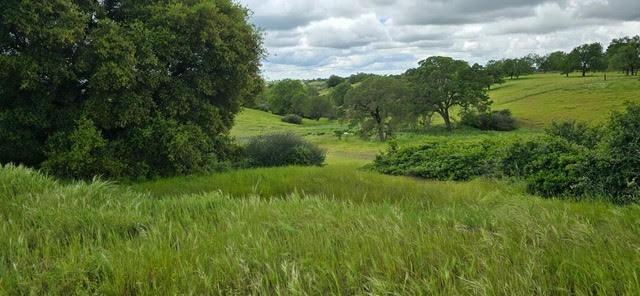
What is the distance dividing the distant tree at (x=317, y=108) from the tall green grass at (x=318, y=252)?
9320 centimetres

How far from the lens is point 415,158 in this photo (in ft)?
75.9

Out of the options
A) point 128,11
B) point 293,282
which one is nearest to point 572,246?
point 293,282

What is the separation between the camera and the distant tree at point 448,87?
60.6 meters

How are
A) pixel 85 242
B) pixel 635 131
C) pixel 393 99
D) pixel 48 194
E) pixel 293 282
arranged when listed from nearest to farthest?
pixel 293 282 → pixel 85 242 → pixel 48 194 → pixel 635 131 → pixel 393 99

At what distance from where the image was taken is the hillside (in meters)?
60.9

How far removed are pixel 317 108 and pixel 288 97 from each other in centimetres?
1115

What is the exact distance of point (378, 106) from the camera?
56062 millimetres

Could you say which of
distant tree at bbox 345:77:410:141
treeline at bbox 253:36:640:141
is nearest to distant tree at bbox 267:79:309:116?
treeline at bbox 253:36:640:141

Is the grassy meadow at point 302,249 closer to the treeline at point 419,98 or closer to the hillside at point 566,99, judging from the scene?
the treeline at point 419,98

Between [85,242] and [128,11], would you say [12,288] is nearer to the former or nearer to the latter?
[85,242]

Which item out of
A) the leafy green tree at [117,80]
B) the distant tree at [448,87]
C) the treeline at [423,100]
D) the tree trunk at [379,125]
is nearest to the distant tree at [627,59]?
the treeline at [423,100]

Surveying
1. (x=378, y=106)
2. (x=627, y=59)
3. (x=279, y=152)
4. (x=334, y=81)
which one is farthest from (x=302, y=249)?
(x=334, y=81)

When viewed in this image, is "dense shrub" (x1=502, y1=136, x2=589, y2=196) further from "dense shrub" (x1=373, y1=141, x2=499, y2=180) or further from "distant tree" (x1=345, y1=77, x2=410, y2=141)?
"distant tree" (x1=345, y1=77, x2=410, y2=141)

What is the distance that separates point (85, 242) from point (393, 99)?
53.8m
